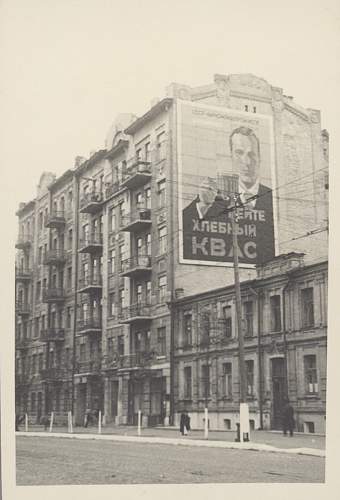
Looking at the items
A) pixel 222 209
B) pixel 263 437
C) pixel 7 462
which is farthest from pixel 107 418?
pixel 7 462

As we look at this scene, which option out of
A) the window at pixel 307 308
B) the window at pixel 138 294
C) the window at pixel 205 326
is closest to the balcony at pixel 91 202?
the window at pixel 138 294

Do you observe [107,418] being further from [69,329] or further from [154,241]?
[154,241]

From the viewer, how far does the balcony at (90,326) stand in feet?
52.4

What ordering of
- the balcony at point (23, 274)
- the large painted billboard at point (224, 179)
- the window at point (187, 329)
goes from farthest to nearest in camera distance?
the window at point (187, 329) → the large painted billboard at point (224, 179) → the balcony at point (23, 274)

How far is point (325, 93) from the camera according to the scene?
1229 centimetres

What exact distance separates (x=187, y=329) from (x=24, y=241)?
5.54 metres

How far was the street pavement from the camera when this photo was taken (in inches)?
413

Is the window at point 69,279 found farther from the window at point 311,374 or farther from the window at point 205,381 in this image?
the window at point 311,374

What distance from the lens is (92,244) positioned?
16.6 metres

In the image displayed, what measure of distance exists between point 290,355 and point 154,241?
3594 millimetres

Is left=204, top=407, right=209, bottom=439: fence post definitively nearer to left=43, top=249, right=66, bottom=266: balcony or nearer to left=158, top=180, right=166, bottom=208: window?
left=43, top=249, right=66, bottom=266: balcony

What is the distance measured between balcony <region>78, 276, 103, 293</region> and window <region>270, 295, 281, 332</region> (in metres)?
3.49

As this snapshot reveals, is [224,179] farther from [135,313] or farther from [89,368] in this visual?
[89,368]

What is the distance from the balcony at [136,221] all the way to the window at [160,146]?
139 centimetres
